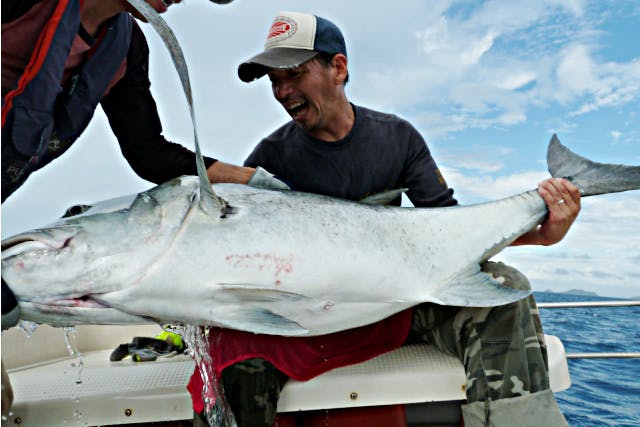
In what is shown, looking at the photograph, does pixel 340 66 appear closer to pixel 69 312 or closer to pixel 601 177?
pixel 601 177

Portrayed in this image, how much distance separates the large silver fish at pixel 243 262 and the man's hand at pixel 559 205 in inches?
13.7

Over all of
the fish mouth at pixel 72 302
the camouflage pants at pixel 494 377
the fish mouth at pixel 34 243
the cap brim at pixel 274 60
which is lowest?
the camouflage pants at pixel 494 377

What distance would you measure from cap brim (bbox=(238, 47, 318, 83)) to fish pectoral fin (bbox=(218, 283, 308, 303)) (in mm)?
1117

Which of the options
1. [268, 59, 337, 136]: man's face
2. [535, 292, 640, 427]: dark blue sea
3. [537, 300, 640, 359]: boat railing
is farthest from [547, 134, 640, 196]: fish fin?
[535, 292, 640, 427]: dark blue sea

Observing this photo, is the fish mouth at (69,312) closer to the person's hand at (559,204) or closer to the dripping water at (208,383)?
the dripping water at (208,383)

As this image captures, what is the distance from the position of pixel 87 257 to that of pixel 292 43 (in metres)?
1.38

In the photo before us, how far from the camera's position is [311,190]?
93.5 inches

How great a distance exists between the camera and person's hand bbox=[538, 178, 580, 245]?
201cm

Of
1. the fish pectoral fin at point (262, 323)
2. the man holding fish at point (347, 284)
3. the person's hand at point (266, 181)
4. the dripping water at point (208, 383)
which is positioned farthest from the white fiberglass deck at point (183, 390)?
the person's hand at point (266, 181)

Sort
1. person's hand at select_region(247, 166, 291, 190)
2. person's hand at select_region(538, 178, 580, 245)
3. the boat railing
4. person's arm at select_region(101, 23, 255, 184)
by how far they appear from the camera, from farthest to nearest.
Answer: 1. the boat railing
2. person's arm at select_region(101, 23, 255, 184)
3. person's hand at select_region(538, 178, 580, 245)
4. person's hand at select_region(247, 166, 291, 190)

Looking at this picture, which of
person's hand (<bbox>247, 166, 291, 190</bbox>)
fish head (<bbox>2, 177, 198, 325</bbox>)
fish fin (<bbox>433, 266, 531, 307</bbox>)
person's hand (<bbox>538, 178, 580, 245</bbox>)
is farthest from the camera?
person's hand (<bbox>538, 178, 580, 245</bbox>)

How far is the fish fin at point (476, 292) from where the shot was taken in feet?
5.77

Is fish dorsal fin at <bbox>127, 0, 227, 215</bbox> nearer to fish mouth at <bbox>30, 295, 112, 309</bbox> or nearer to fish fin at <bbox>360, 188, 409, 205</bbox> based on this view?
fish mouth at <bbox>30, 295, 112, 309</bbox>

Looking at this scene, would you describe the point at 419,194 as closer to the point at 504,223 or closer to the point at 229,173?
the point at 504,223
